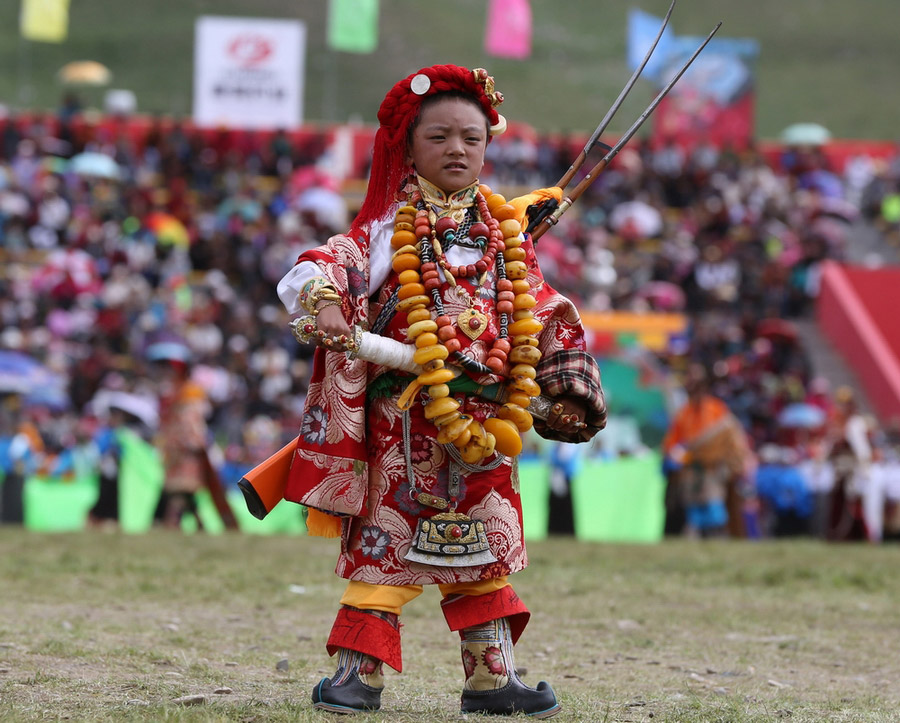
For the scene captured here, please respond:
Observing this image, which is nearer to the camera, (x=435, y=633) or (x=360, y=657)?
(x=360, y=657)

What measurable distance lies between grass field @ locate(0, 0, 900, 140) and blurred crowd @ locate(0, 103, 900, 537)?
66.5 feet

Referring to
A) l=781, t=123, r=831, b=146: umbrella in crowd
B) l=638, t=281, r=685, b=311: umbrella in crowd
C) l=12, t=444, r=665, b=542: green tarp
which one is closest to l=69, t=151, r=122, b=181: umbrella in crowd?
l=638, t=281, r=685, b=311: umbrella in crowd

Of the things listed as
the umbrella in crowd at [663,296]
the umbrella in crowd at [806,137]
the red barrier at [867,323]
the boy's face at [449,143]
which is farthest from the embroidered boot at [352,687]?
the umbrella in crowd at [806,137]

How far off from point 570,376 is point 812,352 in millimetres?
17409

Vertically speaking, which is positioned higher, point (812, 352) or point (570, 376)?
point (812, 352)

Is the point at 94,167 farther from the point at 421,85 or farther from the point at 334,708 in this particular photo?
the point at 334,708

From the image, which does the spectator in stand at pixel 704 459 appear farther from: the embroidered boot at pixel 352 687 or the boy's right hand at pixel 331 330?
the boy's right hand at pixel 331 330

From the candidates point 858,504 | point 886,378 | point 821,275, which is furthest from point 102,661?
point 821,275

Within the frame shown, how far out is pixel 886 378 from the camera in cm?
1995

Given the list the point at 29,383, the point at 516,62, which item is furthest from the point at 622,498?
the point at 516,62

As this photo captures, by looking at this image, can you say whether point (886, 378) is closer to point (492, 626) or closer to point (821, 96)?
point (492, 626)

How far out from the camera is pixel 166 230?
21047mm

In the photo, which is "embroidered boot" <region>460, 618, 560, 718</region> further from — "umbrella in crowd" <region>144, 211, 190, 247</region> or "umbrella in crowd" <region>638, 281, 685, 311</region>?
"umbrella in crowd" <region>144, 211, 190, 247</region>

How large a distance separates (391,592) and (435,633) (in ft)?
7.37
